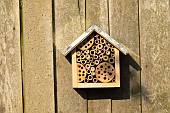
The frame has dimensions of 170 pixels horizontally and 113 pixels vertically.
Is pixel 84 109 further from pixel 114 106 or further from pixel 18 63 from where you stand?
pixel 18 63

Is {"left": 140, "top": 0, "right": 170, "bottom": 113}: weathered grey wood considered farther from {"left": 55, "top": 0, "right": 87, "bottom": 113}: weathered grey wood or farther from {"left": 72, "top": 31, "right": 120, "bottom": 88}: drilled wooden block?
{"left": 55, "top": 0, "right": 87, "bottom": 113}: weathered grey wood

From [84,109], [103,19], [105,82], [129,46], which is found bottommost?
[84,109]

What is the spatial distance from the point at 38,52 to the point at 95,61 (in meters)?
0.26

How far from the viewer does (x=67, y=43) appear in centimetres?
192

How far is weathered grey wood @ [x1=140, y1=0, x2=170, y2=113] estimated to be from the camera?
6.31 feet

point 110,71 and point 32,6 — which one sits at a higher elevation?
point 32,6

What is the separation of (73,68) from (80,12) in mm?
251

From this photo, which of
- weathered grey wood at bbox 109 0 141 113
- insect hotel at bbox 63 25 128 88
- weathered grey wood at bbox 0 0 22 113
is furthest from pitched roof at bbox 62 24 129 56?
weathered grey wood at bbox 0 0 22 113

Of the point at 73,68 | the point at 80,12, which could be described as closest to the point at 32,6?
the point at 80,12

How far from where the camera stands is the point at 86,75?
183 centimetres

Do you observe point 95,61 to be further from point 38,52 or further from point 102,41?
point 38,52

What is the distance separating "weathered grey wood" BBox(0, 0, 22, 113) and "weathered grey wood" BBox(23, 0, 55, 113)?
0.11 ft

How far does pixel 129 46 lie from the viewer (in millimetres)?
1920

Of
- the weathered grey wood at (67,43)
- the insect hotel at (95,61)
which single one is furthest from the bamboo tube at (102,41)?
the weathered grey wood at (67,43)
